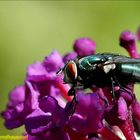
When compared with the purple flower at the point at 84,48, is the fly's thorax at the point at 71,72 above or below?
above

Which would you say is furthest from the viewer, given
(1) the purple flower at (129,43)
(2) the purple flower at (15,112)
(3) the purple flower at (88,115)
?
(1) the purple flower at (129,43)

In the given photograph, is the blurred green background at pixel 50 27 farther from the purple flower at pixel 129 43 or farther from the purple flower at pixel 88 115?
the purple flower at pixel 88 115

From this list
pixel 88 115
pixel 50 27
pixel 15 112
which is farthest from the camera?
pixel 50 27

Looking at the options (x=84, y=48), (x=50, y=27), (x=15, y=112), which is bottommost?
(x=50, y=27)

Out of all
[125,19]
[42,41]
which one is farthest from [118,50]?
[42,41]

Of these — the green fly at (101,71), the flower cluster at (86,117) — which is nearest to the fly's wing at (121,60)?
the green fly at (101,71)

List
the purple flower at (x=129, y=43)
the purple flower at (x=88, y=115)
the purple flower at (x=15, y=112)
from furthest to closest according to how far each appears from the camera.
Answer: the purple flower at (x=129, y=43), the purple flower at (x=15, y=112), the purple flower at (x=88, y=115)

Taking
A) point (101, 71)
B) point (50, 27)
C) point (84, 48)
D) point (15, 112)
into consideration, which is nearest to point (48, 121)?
point (101, 71)

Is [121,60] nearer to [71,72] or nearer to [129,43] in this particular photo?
[71,72]
